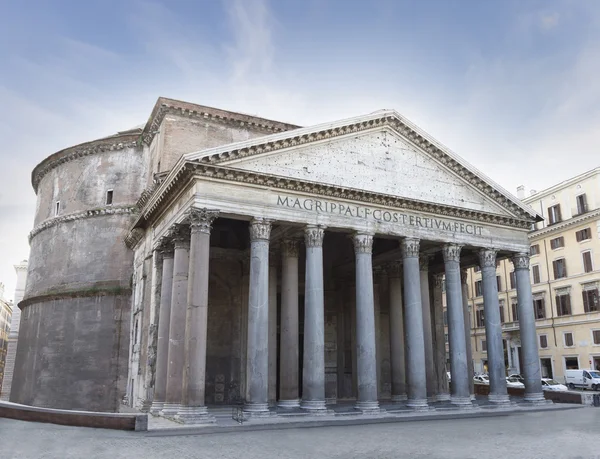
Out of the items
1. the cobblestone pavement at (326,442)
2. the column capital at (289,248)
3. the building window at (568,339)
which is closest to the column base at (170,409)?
the cobblestone pavement at (326,442)

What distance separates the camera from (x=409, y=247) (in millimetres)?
18094

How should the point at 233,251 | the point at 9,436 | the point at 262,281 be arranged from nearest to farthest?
the point at 9,436, the point at 262,281, the point at 233,251

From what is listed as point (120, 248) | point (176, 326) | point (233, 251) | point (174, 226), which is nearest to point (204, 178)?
point (174, 226)

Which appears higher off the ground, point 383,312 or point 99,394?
point 383,312

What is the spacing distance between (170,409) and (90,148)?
16.3m

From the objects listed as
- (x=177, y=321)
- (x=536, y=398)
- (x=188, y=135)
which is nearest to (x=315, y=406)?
(x=177, y=321)

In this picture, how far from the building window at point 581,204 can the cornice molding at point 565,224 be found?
48cm

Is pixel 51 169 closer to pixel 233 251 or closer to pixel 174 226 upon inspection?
pixel 233 251

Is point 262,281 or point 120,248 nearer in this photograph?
point 262,281

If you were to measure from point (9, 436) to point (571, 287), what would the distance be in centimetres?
3129

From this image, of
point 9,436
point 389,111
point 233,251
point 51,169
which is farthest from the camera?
point 51,169

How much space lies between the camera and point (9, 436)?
11.1 m

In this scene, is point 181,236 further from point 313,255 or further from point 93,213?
point 93,213

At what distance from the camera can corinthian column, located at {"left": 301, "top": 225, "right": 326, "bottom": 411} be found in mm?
15414
